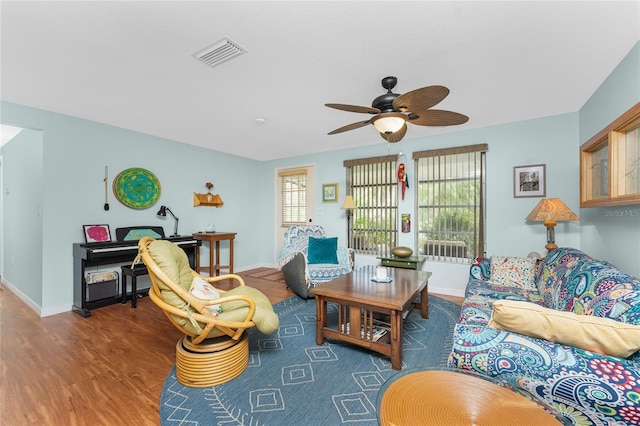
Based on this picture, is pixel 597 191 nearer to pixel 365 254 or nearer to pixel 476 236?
pixel 476 236

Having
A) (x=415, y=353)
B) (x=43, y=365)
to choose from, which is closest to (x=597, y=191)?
(x=415, y=353)

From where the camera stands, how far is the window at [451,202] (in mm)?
3840

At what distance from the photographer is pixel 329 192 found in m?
5.17

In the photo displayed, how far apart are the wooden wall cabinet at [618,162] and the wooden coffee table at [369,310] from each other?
1600mm

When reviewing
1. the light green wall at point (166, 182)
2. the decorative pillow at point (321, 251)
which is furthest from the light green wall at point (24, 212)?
the decorative pillow at point (321, 251)

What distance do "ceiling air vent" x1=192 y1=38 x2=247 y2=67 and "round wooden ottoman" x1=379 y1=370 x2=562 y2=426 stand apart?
2250 millimetres

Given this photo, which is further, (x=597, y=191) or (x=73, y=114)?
(x=73, y=114)

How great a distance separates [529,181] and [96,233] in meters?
5.67

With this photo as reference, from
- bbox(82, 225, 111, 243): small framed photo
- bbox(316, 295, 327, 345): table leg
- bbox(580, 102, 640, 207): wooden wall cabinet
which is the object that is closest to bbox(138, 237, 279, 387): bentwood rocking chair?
bbox(316, 295, 327, 345): table leg

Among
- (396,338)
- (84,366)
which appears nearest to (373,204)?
(396,338)

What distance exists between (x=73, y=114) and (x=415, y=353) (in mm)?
4645

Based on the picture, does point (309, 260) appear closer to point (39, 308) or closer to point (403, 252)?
point (403, 252)

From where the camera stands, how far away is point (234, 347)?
6.57ft

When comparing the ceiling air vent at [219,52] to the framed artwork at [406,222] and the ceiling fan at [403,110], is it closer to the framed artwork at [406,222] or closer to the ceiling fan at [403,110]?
the ceiling fan at [403,110]
